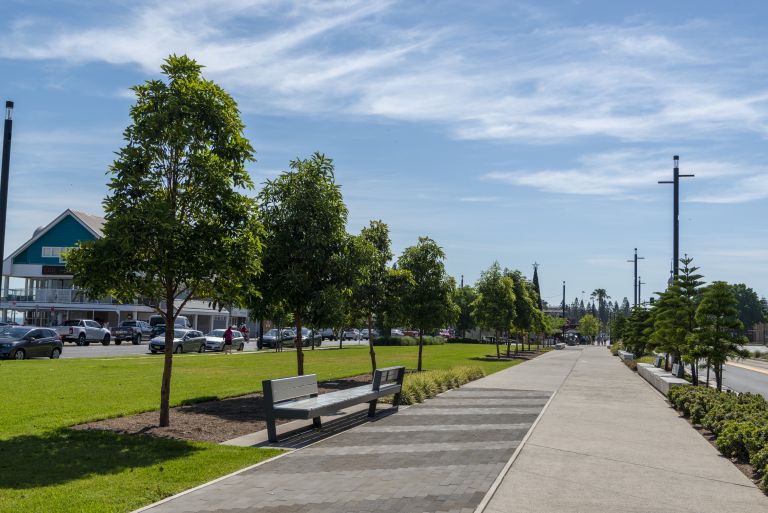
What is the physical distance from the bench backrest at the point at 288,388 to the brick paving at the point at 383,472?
0.68 m

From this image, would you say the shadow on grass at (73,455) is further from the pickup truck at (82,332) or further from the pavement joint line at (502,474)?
the pickup truck at (82,332)

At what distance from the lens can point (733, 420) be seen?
1157 cm

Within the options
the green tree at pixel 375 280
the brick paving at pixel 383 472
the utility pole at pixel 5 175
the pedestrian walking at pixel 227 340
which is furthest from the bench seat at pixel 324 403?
the pedestrian walking at pixel 227 340

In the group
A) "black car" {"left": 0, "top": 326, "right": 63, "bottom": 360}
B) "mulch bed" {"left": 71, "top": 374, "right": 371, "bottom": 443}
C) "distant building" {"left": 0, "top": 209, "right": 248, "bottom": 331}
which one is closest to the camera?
"mulch bed" {"left": 71, "top": 374, "right": 371, "bottom": 443}

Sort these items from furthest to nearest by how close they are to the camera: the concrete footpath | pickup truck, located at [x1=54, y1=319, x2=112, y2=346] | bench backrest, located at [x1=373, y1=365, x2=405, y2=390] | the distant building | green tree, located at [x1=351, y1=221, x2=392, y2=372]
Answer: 1. the distant building
2. pickup truck, located at [x1=54, y1=319, x2=112, y2=346]
3. green tree, located at [x1=351, y1=221, x2=392, y2=372]
4. bench backrest, located at [x1=373, y1=365, x2=405, y2=390]
5. the concrete footpath

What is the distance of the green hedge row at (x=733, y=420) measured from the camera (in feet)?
31.2

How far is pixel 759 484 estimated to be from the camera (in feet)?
28.0

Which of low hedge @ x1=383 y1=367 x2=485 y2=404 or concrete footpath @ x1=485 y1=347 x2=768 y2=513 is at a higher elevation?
low hedge @ x1=383 y1=367 x2=485 y2=404

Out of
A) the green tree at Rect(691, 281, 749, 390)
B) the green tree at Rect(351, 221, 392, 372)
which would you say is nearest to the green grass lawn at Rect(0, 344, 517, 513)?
the green tree at Rect(351, 221, 392, 372)

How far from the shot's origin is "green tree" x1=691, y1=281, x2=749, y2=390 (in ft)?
56.0

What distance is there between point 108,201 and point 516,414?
349 inches

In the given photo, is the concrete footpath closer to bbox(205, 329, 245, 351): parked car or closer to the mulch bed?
the mulch bed

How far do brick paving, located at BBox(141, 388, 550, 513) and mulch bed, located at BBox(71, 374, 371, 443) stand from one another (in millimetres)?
1277

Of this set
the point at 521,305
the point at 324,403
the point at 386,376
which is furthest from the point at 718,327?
the point at 521,305
